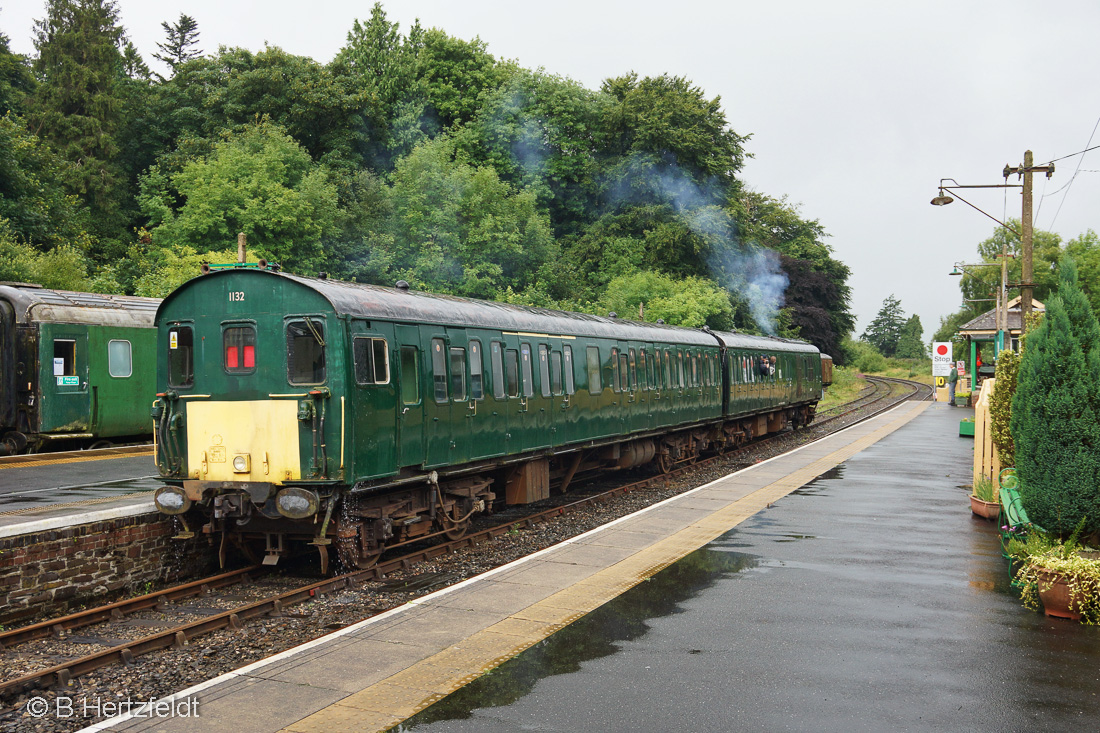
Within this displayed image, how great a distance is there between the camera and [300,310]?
33.2 feet

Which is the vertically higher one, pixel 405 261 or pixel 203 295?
pixel 405 261

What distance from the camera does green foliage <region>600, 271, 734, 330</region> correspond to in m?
42.8

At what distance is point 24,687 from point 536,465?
9062mm

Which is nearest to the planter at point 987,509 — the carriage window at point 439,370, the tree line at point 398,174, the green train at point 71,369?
the carriage window at point 439,370

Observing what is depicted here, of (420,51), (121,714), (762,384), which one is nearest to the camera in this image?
(121,714)

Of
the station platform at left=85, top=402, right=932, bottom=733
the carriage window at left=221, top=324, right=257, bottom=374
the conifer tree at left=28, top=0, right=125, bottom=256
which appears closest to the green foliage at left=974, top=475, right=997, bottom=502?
the station platform at left=85, top=402, right=932, bottom=733

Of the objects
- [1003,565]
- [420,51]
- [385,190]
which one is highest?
[420,51]

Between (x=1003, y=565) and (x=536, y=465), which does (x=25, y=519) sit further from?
(x=1003, y=565)

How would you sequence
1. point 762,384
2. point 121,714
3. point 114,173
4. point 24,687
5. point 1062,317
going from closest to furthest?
point 121,714 < point 24,687 < point 1062,317 < point 762,384 < point 114,173

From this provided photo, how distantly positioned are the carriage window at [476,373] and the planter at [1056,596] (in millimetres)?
7342

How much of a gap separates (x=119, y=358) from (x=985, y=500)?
55.3 feet

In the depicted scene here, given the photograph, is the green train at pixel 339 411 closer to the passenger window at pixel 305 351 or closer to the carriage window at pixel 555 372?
the passenger window at pixel 305 351

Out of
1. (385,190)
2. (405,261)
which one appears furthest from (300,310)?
(385,190)

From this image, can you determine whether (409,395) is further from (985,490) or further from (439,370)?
(985,490)
